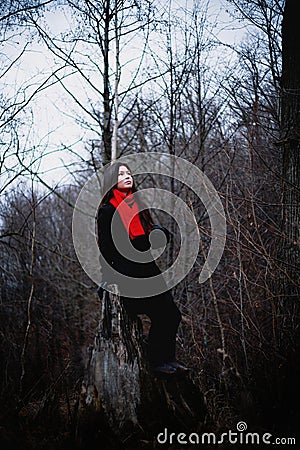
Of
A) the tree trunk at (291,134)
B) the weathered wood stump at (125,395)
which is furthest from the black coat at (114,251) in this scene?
the tree trunk at (291,134)

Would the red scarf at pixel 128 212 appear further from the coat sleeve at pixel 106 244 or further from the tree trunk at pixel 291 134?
the tree trunk at pixel 291 134

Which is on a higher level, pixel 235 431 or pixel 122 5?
pixel 122 5

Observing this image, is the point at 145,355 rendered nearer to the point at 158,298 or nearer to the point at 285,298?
the point at 158,298

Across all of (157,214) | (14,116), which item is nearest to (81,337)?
(157,214)

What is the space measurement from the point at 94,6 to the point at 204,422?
441 centimetres

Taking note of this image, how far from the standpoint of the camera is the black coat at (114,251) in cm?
384

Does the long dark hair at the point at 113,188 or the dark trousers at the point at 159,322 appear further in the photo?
the long dark hair at the point at 113,188

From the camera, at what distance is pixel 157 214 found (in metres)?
9.52

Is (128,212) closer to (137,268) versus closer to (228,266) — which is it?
(137,268)

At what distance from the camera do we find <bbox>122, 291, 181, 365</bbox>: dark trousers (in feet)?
12.6

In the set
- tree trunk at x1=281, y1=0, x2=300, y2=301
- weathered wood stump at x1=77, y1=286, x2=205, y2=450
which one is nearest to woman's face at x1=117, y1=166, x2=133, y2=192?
weathered wood stump at x1=77, y1=286, x2=205, y2=450

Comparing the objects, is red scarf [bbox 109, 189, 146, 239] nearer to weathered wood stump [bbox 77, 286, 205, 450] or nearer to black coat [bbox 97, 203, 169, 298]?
black coat [bbox 97, 203, 169, 298]

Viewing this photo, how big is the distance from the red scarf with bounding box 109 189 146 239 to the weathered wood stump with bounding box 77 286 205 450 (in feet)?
1.58

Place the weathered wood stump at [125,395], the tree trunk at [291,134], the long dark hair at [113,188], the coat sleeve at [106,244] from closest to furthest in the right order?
the weathered wood stump at [125,395] < the coat sleeve at [106,244] < the long dark hair at [113,188] < the tree trunk at [291,134]
